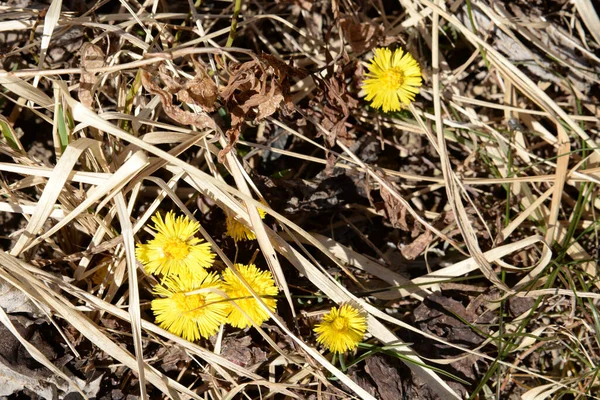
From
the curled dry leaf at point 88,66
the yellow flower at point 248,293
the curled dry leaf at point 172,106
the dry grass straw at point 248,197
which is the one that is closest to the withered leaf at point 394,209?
the dry grass straw at point 248,197

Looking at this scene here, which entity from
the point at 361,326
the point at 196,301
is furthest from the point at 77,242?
the point at 361,326

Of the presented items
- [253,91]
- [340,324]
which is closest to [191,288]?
[340,324]

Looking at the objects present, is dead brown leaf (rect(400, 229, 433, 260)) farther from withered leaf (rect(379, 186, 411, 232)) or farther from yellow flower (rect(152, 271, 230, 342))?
yellow flower (rect(152, 271, 230, 342))

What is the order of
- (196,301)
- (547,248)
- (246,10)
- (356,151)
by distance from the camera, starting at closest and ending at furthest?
(196,301)
(547,248)
(356,151)
(246,10)

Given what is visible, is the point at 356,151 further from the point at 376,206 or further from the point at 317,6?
the point at 317,6

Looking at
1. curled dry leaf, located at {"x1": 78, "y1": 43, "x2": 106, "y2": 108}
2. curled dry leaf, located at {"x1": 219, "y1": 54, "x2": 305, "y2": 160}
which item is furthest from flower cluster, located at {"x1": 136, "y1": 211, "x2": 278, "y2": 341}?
curled dry leaf, located at {"x1": 78, "y1": 43, "x2": 106, "y2": 108}
